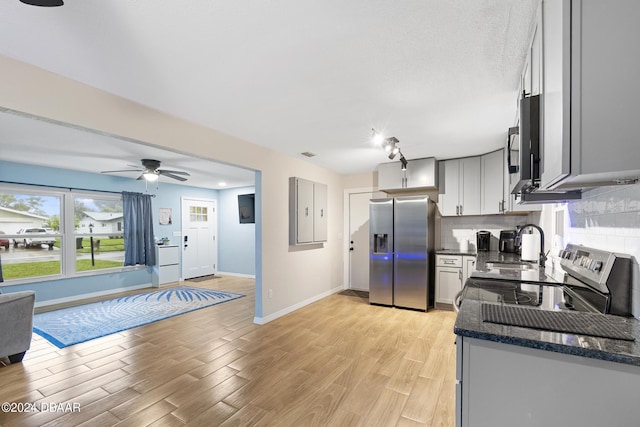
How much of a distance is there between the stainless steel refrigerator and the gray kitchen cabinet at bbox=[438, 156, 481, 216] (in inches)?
9.9

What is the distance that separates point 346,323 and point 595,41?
3605 millimetres

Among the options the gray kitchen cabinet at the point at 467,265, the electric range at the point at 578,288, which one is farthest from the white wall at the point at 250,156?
the electric range at the point at 578,288

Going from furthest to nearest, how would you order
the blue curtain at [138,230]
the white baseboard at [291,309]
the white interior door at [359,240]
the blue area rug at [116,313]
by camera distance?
1. the blue curtain at [138,230]
2. the white interior door at [359,240]
3. the white baseboard at [291,309]
4. the blue area rug at [116,313]

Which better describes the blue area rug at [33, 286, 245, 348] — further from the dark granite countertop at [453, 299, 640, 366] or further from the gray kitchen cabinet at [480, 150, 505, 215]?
the gray kitchen cabinet at [480, 150, 505, 215]

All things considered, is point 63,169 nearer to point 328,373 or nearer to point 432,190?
point 328,373

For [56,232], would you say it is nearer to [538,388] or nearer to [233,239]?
[233,239]

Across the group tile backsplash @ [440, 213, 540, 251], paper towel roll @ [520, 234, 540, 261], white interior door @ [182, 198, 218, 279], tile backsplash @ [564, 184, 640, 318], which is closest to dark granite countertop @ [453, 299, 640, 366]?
tile backsplash @ [564, 184, 640, 318]

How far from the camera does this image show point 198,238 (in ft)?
23.8

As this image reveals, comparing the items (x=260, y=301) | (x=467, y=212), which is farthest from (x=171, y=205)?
(x=467, y=212)

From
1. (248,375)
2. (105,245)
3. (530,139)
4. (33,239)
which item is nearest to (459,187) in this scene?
(530,139)

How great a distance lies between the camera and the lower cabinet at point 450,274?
169 inches

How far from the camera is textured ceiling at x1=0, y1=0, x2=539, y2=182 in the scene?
143cm

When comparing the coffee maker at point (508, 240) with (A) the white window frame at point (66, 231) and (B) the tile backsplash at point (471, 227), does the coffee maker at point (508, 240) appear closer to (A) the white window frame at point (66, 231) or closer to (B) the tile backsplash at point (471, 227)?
(B) the tile backsplash at point (471, 227)

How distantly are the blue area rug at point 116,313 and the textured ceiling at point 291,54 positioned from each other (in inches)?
115
